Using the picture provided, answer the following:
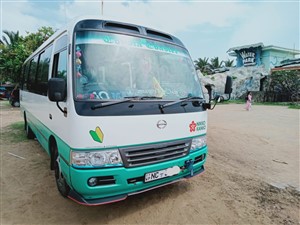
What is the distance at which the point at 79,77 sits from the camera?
2.73 m

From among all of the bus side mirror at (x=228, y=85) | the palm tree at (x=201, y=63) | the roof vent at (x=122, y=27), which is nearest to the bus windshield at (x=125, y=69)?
the roof vent at (x=122, y=27)

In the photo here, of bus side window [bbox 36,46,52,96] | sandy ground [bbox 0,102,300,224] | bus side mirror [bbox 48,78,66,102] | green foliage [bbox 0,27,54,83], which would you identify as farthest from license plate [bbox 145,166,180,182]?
green foliage [bbox 0,27,54,83]

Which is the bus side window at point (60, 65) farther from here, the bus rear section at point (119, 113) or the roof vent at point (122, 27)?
the roof vent at point (122, 27)

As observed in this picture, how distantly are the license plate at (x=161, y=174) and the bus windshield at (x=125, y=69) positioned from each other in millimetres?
980

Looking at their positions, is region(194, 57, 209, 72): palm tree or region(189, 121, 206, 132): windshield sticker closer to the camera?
region(189, 121, 206, 132): windshield sticker

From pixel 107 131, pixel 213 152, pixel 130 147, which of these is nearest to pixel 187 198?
pixel 130 147

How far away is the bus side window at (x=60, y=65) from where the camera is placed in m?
3.07

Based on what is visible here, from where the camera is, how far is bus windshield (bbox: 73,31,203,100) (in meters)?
2.77

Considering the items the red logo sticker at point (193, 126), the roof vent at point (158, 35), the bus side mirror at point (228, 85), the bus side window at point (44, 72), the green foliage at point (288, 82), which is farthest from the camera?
the green foliage at point (288, 82)

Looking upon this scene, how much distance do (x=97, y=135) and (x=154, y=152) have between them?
2.57 feet

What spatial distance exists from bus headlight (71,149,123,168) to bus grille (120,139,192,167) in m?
0.14

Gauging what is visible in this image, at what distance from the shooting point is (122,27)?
10.4 feet

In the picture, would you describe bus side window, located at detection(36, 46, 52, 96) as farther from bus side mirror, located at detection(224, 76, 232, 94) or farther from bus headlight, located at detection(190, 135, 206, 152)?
bus side mirror, located at detection(224, 76, 232, 94)

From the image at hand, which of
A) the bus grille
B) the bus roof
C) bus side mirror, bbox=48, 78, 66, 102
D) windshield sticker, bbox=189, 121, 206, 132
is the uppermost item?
the bus roof
